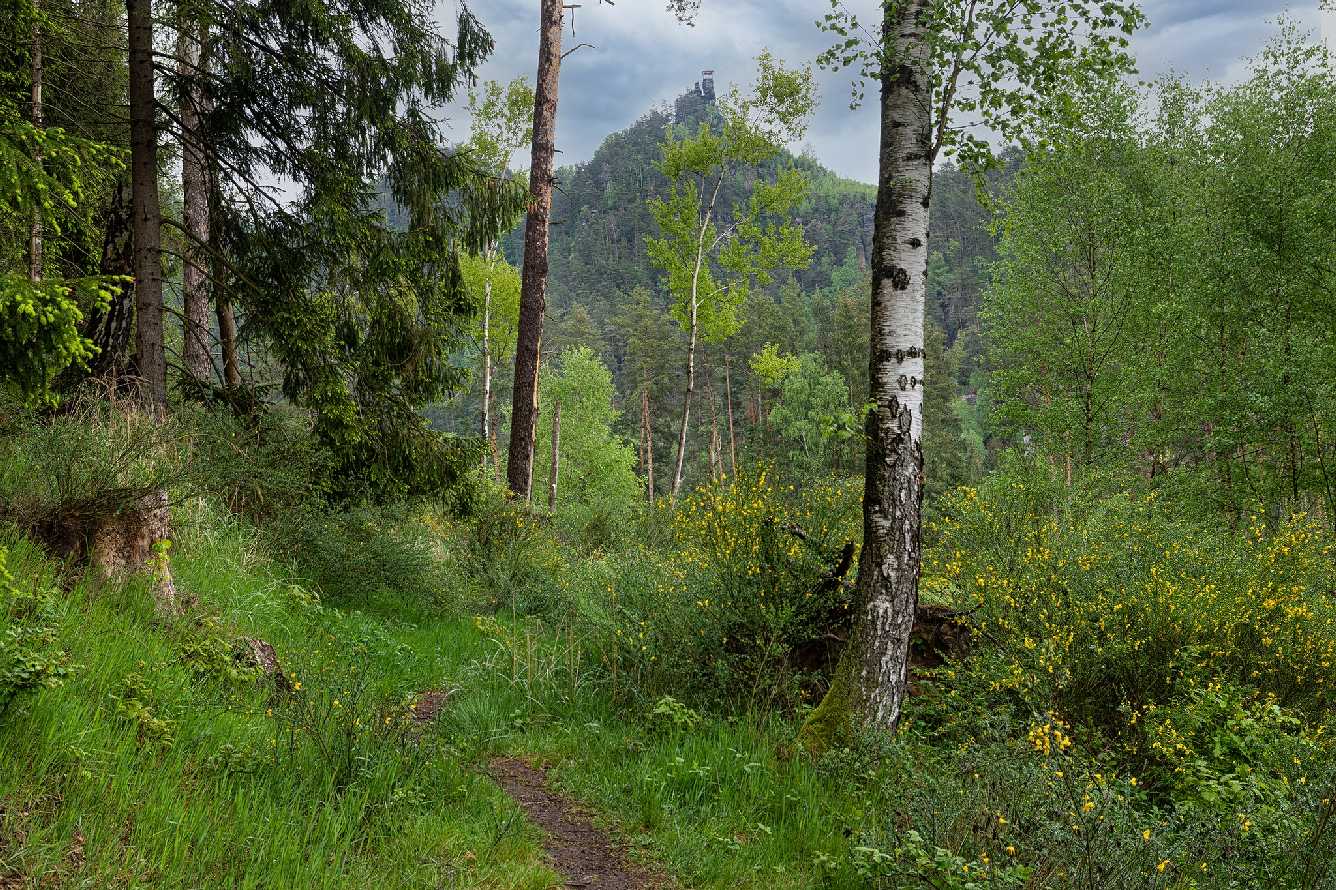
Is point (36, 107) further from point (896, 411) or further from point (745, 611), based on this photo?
point (896, 411)

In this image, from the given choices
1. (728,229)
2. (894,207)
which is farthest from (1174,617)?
(728,229)

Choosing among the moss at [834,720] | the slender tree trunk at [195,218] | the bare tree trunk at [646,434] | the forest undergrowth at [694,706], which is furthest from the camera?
the bare tree trunk at [646,434]

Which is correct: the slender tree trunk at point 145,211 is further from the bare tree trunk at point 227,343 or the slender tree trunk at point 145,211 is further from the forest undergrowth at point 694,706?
the bare tree trunk at point 227,343

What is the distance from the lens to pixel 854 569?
632 cm

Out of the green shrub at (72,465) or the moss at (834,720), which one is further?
the moss at (834,720)

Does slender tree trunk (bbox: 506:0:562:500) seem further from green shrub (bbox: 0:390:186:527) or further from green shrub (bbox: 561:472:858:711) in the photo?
green shrub (bbox: 0:390:186:527)

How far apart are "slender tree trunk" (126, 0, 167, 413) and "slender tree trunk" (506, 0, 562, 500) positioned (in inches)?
202

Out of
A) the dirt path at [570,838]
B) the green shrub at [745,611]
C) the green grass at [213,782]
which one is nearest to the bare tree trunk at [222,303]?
the green grass at [213,782]

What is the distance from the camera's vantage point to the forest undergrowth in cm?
282

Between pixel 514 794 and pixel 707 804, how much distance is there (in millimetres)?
1115

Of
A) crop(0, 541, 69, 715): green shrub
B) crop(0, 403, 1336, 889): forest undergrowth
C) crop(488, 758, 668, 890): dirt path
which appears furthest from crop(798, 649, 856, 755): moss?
crop(0, 541, 69, 715): green shrub

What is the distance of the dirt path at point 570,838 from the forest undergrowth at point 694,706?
0.41ft

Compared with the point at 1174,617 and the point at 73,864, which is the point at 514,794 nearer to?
the point at 73,864

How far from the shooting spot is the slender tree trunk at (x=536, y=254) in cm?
1084
